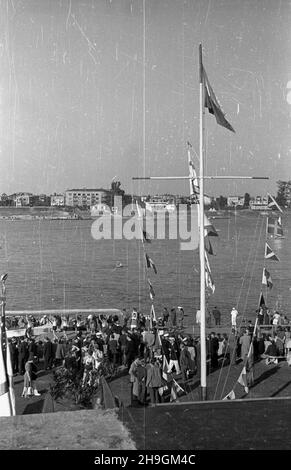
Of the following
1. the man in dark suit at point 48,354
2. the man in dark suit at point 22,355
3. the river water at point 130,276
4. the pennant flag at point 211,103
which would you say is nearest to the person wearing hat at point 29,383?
the man in dark suit at point 22,355

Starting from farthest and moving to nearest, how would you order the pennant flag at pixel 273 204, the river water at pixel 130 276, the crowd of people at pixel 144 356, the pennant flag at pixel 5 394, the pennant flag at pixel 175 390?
the river water at pixel 130 276, the pennant flag at pixel 273 204, the crowd of people at pixel 144 356, the pennant flag at pixel 175 390, the pennant flag at pixel 5 394

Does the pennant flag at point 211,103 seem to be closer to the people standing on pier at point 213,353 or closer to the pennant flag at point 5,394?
the people standing on pier at point 213,353

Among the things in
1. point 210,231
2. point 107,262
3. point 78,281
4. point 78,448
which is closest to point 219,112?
point 210,231

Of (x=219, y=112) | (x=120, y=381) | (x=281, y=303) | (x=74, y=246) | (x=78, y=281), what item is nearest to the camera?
(x=219, y=112)

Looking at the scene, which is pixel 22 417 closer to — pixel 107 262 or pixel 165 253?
pixel 107 262

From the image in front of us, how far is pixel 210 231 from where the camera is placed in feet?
43.1

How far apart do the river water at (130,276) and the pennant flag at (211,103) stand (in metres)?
21.4

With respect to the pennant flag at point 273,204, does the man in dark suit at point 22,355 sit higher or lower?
lower

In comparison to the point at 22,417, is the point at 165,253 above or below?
below

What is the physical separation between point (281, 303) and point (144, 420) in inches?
1407

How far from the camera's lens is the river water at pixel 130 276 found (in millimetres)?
47156

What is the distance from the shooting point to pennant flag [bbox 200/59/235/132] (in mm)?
12773

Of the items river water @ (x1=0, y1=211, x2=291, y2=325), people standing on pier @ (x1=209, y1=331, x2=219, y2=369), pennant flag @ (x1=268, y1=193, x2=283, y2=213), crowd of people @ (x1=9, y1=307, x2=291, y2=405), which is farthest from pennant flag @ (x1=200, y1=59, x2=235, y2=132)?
river water @ (x1=0, y1=211, x2=291, y2=325)

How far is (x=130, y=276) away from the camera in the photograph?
6556 centimetres
